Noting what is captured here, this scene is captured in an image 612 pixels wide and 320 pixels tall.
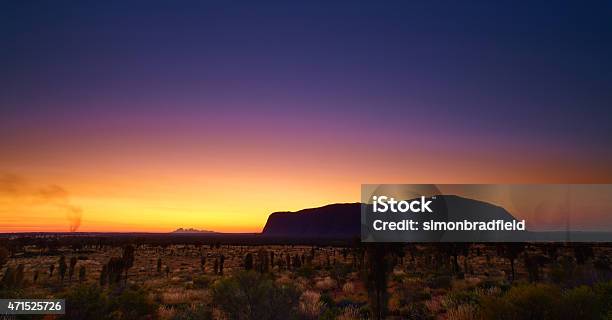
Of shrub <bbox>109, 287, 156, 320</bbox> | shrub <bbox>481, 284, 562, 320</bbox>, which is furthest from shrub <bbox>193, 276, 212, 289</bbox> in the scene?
shrub <bbox>481, 284, 562, 320</bbox>

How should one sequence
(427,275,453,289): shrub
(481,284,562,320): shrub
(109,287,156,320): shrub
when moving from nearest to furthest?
1. (481,284,562,320): shrub
2. (109,287,156,320): shrub
3. (427,275,453,289): shrub

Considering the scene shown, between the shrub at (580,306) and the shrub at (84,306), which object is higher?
the shrub at (580,306)

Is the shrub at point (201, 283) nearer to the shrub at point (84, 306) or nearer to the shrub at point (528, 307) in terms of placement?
the shrub at point (84, 306)

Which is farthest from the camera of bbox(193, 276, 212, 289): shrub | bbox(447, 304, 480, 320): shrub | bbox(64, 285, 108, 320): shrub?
bbox(193, 276, 212, 289): shrub

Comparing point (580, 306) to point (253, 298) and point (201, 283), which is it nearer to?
point (253, 298)

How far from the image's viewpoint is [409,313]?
1630 cm

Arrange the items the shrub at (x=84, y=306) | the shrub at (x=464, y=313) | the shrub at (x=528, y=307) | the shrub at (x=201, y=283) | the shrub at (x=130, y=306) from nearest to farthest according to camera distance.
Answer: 1. the shrub at (x=528, y=307)
2. the shrub at (x=84, y=306)
3. the shrub at (x=130, y=306)
4. the shrub at (x=464, y=313)
5. the shrub at (x=201, y=283)

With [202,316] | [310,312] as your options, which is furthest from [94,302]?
[310,312]

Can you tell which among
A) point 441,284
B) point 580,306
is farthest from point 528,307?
point 441,284

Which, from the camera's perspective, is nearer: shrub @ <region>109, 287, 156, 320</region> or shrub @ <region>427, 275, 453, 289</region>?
shrub @ <region>109, 287, 156, 320</region>

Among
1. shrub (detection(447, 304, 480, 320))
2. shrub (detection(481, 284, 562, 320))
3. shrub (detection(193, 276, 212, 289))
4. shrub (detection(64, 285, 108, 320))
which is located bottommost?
shrub (detection(193, 276, 212, 289))

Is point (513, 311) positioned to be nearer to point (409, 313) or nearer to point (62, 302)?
point (409, 313)

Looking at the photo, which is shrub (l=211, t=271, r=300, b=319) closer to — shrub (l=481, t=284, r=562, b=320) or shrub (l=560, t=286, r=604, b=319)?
shrub (l=481, t=284, r=562, b=320)

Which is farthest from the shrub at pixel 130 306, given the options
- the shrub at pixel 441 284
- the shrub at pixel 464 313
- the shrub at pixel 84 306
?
the shrub at pixel 441 284
